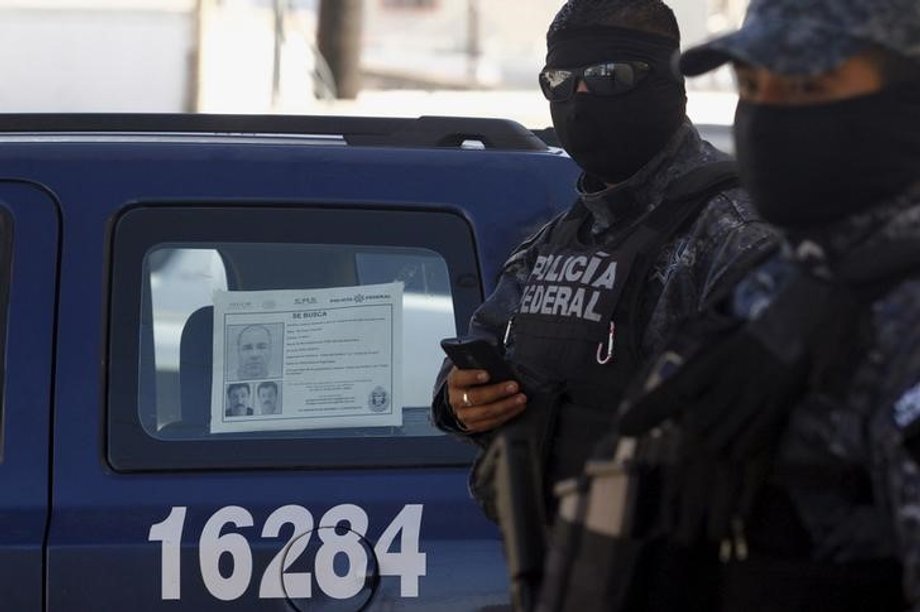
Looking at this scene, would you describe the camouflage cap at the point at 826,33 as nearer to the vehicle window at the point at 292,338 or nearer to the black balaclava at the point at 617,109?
the black balaclava at the point at 617,109

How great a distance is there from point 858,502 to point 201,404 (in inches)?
57.7

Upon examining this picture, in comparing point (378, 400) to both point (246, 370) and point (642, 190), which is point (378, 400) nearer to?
point (246, 370)

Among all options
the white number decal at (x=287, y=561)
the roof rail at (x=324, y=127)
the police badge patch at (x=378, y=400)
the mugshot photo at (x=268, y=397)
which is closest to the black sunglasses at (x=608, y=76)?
the roof rail at (x=324, y=127)

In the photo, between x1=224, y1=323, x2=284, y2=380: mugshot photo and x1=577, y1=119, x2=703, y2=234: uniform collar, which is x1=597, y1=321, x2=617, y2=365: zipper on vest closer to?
x1=577, y1=119, x2=703, y2=234: uniform collar

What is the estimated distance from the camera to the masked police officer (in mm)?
1697

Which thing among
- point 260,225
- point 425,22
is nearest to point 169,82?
point 260,225

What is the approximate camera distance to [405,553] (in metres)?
2.82

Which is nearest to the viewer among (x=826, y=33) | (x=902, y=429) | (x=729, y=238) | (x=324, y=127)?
(x=902, y=429)

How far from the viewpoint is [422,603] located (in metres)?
2.80

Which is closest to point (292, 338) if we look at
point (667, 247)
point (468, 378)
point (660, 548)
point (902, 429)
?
point (468, 378)

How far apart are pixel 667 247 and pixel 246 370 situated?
81 cm

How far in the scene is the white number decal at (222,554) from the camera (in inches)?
110

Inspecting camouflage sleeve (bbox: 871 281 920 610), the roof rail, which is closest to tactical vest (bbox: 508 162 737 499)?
the roof rail

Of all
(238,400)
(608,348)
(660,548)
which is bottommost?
(660,548)
